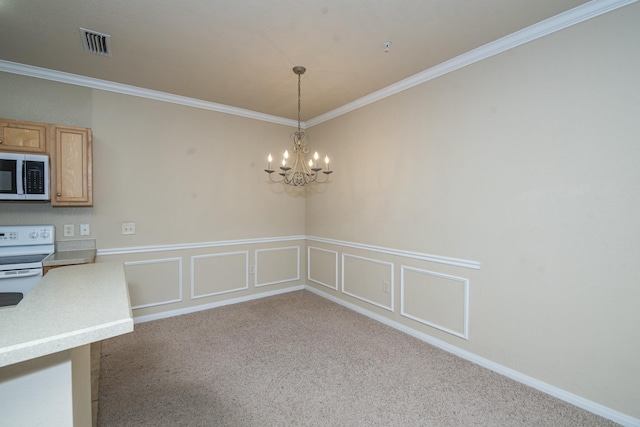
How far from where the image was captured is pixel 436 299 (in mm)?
3025

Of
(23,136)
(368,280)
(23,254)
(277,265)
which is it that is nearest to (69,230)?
(23,254)

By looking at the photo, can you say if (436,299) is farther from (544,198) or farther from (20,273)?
(20,273)

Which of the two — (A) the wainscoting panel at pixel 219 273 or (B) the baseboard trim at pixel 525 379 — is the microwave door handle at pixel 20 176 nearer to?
(A) the wainscoting panel at pixel 219 273

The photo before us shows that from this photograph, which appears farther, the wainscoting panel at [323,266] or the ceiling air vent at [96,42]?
the wainscoting panel at [323,266]

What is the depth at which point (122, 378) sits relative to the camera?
246 centimetres

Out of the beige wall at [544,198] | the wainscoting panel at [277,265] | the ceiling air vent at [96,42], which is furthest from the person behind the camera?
the wainscoting panel at [277,265]

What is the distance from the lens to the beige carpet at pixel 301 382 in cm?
203

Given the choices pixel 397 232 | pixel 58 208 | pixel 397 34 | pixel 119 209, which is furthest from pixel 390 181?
pixel 58 208

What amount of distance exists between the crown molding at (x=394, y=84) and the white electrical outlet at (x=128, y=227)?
1.54m

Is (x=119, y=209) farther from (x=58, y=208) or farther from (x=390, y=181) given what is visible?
(x=390, y=181)

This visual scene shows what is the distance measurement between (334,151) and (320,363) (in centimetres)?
281

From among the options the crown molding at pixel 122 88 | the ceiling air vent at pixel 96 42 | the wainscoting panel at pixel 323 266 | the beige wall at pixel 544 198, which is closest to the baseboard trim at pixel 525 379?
the beige wall at pixel 544 198

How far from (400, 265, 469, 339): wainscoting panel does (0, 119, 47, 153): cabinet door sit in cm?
390

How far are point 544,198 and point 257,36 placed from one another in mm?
2637
